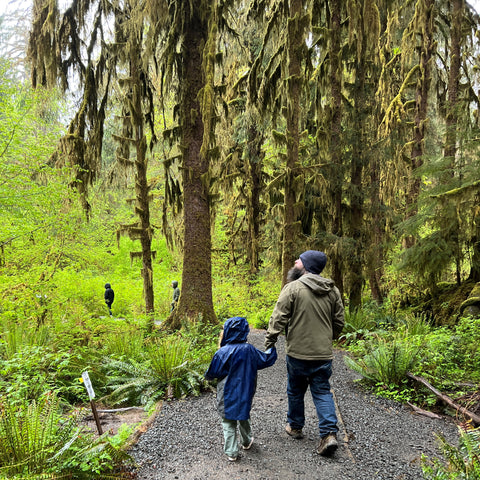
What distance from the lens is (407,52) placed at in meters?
10.4

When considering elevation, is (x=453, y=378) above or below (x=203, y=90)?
below

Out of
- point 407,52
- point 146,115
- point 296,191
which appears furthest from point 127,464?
point 407,52

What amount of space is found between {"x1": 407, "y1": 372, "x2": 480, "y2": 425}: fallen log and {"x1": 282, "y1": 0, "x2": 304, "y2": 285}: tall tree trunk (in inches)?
151

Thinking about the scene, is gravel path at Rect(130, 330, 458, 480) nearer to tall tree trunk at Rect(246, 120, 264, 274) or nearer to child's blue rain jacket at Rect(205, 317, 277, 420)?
child's blue rain jacket at Rect(205, 317, 277, 420)

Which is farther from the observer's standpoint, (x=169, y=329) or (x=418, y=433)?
(x=169, y=329)

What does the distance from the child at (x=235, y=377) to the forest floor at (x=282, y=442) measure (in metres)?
0.26

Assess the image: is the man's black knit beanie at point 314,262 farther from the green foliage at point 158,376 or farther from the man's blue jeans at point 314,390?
the green foliage at point 158,376

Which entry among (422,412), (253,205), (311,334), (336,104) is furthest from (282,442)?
(253,205)

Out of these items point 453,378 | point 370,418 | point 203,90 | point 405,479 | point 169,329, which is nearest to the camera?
point 405,479

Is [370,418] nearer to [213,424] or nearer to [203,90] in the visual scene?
[213,424]

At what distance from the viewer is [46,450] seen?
2.69 m

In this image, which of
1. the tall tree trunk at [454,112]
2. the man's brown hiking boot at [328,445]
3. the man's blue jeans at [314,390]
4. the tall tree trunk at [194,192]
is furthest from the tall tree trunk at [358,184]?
the man's brown hiking boot at [328,445]

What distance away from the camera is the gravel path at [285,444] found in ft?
10.5

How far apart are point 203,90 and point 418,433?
7.10 meters
